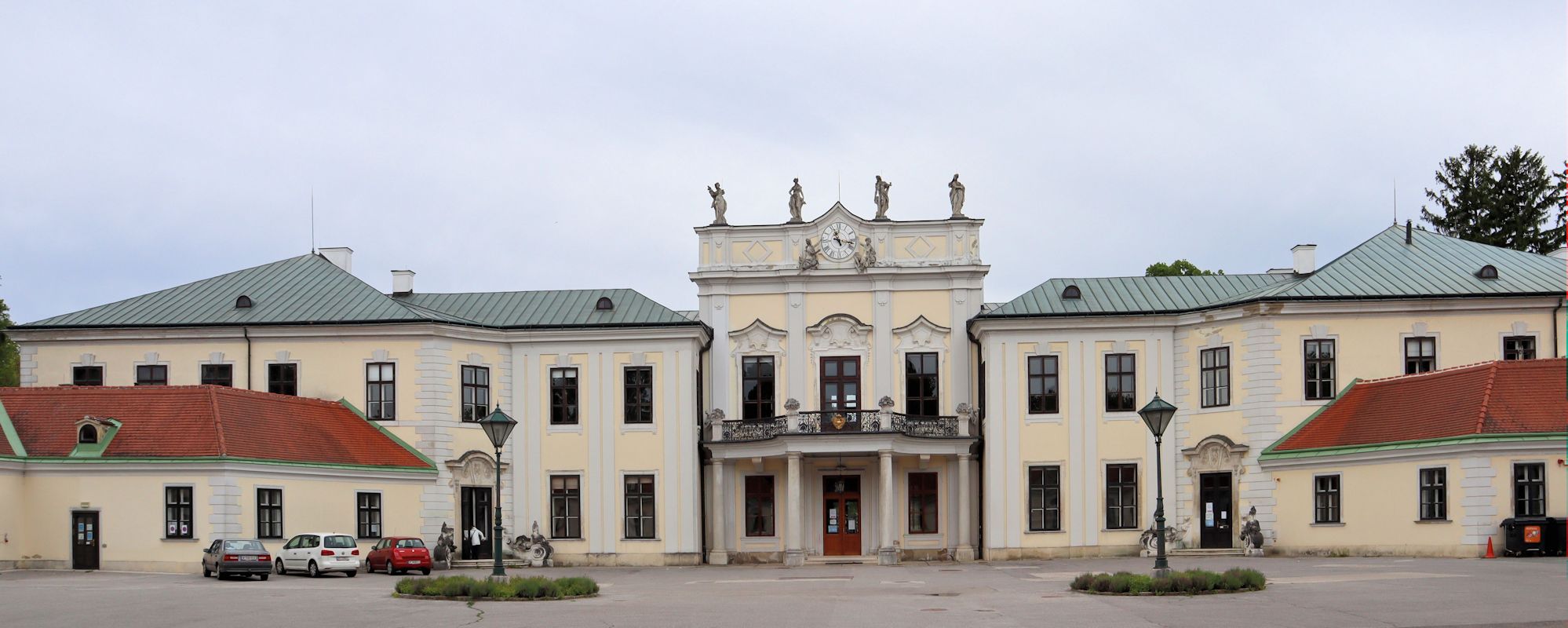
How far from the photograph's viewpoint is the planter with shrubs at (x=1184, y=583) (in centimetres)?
2677

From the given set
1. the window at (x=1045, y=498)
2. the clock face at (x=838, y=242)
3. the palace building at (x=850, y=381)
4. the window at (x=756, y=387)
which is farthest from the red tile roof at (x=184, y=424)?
the window at (x=1045, y=498)

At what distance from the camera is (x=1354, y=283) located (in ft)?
150

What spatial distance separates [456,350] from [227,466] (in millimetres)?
8819

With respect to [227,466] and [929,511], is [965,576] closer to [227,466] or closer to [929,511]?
[929,511]

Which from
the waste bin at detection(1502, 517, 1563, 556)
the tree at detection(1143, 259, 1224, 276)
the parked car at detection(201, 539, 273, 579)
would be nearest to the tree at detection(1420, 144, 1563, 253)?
the tree at detection(1143, 259, 1224, 276)

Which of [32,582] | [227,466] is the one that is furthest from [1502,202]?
[32,582]

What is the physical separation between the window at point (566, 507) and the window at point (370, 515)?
5.47m

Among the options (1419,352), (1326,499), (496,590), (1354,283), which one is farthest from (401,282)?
(1419,352)

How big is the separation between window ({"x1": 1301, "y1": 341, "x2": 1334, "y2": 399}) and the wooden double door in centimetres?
1330

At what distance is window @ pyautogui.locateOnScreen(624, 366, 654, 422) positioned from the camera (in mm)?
48219

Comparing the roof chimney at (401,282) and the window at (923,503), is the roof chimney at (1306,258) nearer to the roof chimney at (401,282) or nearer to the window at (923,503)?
the window at (923,503)

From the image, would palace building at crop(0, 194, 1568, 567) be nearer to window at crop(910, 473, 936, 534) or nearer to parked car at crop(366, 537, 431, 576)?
window at crop(910, 473, 936, 534)

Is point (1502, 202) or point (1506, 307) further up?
point (1502, 202)

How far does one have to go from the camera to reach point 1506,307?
44.5 meters
